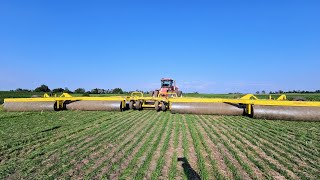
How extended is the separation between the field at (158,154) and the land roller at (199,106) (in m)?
2.77

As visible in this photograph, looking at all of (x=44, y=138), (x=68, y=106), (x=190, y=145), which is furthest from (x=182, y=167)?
(x=68, y=106)

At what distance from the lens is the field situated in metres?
4.09

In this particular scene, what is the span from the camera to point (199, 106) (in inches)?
484

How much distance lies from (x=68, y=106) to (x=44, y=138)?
307 inches

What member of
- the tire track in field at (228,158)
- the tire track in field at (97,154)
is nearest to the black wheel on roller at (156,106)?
the tire track in field at (97,154)

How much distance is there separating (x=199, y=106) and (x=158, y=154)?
7.41 meters

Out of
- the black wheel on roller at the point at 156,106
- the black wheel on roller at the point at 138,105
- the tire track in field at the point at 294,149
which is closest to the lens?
the tire track in field at the point at 294,149

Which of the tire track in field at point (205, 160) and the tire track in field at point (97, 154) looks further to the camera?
the tire track in field at point (97, 154)

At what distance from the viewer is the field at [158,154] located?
4.09m

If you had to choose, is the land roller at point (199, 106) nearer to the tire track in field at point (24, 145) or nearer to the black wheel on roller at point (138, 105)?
the black wheel on roller at point (138, 105)

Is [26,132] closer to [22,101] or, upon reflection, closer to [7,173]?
[7,173]

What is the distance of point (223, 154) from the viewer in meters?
5.24

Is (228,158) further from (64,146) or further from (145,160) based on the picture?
(64,146)

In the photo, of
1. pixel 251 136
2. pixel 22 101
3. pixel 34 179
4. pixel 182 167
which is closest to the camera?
pixel 34 179
